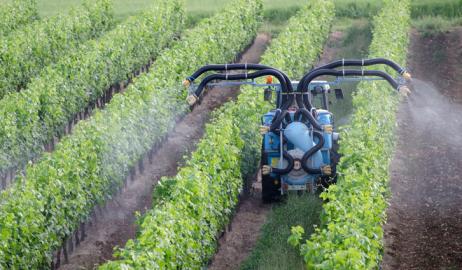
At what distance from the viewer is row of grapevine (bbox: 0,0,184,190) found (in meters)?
19.9

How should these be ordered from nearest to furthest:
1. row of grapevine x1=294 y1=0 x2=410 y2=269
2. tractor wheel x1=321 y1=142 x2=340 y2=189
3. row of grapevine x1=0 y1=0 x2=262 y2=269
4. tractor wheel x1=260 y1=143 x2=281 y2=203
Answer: row of grapevine x1=294 y1=0 x2=410 y2=269 < row of grapevine x1=0 y1=0 x2=262 y2=269 < tractor wheel x1=321 y1=142 x2=340 y2=189 < tractor wheel x1=260 y1=143 x2=281 y2=203

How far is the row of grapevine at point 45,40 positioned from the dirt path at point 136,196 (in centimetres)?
501

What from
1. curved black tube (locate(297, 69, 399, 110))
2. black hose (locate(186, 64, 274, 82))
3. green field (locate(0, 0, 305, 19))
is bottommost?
green field (locate(0, 0, 305, 19))

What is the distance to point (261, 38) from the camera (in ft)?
107

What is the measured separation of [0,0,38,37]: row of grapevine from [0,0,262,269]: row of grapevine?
836cm

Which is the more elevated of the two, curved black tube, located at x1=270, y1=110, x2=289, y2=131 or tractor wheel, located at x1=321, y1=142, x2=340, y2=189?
curved black tube, located at x1=270, y1=110, x2=289, y2=131

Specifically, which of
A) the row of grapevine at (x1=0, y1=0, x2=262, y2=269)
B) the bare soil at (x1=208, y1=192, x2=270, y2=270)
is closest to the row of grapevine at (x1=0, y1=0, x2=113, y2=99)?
the row of grapevine at (x1=0, y1=0, x2=262, y2=269)

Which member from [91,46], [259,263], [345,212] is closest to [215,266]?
[259,263]

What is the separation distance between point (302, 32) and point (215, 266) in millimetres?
12287

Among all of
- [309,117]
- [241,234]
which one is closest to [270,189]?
[241,234]

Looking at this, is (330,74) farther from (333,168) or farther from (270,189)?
(270,189)

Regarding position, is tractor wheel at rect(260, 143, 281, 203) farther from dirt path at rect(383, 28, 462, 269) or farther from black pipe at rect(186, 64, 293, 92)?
dirt path at rect(383, 28, 462, 269)

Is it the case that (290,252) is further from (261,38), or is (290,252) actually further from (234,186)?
(261,38)

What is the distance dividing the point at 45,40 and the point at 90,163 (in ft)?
37.3
